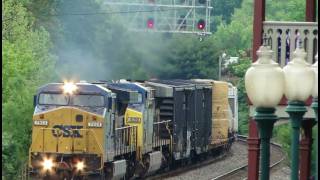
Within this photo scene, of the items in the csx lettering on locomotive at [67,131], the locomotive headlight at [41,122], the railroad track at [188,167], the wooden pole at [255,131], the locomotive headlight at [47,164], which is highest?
the wooden pole at [255,131]

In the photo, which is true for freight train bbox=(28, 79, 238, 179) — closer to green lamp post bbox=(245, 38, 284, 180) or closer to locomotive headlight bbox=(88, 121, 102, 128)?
locomotive headlight bbox=(88, 121, 102, 128)

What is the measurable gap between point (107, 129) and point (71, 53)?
19716 millimetres

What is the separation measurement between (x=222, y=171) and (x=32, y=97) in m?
10.9

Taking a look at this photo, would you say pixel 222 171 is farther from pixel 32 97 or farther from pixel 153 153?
pixel 32 97

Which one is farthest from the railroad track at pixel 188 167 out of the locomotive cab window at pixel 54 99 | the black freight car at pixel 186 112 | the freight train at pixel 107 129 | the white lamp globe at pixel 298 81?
the white lamp globe at pixel 298 81

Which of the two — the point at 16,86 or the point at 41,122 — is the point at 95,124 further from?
the point at 16,86

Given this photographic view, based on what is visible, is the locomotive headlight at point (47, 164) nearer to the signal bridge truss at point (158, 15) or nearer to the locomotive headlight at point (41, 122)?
the locomotive headlight at point (41, 122)

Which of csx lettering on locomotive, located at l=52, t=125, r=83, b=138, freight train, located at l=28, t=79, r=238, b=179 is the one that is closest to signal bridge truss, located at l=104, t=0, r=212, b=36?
freight train, located at l=28, t=79, r=238, b=179

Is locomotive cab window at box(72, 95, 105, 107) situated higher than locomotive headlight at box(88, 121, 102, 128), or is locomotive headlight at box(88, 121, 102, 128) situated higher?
locomotive cab window at box(72, 95, 105, 107)

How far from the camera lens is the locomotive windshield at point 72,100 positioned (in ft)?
86.3

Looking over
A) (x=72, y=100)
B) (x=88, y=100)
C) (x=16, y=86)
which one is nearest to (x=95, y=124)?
(x=88, y=100)

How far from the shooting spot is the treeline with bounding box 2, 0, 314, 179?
2703 cm

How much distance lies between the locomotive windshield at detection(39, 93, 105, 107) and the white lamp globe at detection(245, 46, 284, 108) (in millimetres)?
16241

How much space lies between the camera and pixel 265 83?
32.3ft
